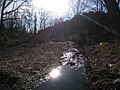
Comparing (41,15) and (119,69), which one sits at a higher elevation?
(41,15)

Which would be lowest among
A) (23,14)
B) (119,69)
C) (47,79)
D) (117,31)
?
(47,79)

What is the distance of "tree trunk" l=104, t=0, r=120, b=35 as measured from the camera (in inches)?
147

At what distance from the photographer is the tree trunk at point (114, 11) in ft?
12.3

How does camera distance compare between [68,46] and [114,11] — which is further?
[68,46]

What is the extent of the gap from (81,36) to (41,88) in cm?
2732

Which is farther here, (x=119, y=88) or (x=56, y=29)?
(x=56, y=29)

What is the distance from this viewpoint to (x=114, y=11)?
3.81 m

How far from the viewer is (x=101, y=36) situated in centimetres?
3394

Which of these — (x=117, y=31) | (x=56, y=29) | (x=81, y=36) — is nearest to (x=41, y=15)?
(x=56, y=29)

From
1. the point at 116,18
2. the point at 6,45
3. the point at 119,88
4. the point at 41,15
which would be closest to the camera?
the point at 116,18

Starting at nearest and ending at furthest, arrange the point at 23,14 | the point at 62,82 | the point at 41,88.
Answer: the point at 41,88 < the point at 62,82 < the point at 23,14

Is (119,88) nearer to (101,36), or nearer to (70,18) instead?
(101,36)

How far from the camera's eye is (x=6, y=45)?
29.3 metres

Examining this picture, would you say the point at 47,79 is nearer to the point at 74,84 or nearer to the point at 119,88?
the point at 74,84
